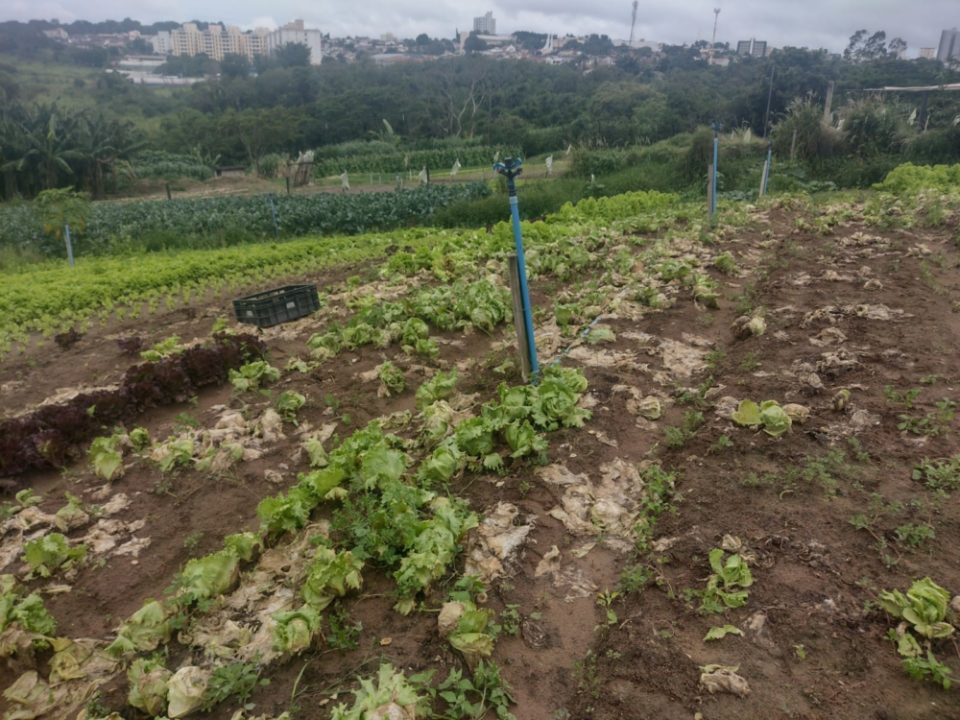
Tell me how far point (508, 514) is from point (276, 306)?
227 inches

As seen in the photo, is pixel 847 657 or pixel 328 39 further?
pixel 328 39

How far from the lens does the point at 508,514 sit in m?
3.87

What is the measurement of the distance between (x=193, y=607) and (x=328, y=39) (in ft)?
674

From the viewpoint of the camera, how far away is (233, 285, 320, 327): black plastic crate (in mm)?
8445

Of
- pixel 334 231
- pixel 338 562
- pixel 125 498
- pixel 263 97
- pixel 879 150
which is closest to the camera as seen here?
pixel 338 562

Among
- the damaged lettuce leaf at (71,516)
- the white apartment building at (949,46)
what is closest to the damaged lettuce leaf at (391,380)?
the damaged lettuce leaf at (71,516)

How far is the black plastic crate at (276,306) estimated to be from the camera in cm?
845

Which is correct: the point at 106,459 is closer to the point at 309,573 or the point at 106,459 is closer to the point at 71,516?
the point at 71,516

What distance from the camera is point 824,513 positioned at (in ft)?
11.6

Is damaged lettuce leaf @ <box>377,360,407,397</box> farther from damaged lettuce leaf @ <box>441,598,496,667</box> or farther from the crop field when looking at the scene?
damaged lettuce leaf @ <box>441,598,496,667</box>

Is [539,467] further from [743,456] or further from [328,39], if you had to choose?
[328,39]

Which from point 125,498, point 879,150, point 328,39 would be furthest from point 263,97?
point 328,39

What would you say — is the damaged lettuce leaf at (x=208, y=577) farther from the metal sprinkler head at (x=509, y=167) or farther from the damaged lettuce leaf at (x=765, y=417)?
the damaged lettuce leaf at (x=765, y=417)

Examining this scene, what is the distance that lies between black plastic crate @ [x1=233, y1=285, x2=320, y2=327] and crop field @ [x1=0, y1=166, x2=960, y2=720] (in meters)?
0.79
